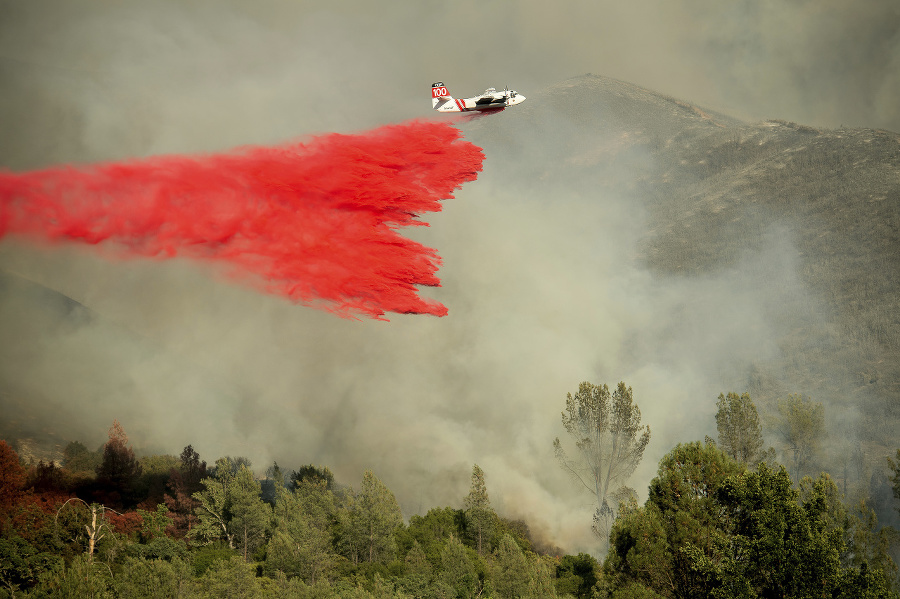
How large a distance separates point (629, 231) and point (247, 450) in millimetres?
106684

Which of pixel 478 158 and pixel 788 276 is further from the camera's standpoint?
pixel 788 276

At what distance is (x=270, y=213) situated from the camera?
7706cm

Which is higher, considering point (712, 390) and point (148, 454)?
point (712, 390)

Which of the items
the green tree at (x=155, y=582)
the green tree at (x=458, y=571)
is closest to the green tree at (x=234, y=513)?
the green tree at (x=155, y=582)

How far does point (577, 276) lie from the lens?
6029 inches

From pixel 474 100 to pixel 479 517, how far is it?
5178cm

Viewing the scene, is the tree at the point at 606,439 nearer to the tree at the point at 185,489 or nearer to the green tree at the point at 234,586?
the green tree at the point at 234,586

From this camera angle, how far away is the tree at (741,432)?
7638 cm

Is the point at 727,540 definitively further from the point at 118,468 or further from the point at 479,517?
the point at 118,468

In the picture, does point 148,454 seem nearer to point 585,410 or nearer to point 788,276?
point 585,410

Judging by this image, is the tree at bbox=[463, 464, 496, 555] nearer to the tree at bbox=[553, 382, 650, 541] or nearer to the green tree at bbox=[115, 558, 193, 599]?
the tree at bbox=[553, 382, 650, 541]

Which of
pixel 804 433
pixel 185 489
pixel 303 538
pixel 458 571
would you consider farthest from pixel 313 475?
pixel 804 433

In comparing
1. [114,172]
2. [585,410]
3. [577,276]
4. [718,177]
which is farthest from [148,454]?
[718,177]

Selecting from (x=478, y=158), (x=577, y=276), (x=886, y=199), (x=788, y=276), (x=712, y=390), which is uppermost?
(x=886, y=199)
